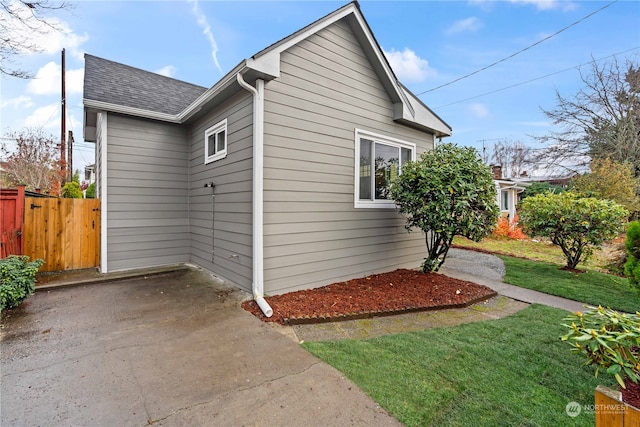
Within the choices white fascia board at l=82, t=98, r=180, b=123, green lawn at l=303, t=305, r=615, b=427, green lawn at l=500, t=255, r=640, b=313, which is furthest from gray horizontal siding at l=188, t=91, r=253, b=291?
green lawn at l=500, t=255, r=640, b=313

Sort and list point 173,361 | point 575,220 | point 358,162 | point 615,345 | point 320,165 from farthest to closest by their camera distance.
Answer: point 575,220 → point 358,162 → point 320,165 → point 173,361 → point 615,345

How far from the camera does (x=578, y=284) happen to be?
18.4ft

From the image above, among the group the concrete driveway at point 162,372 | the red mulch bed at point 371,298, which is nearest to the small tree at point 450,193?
the red mulch bed at point 371,298

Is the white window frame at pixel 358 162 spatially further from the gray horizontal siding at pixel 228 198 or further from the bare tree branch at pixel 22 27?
the bare tree branch at pixel 22 27

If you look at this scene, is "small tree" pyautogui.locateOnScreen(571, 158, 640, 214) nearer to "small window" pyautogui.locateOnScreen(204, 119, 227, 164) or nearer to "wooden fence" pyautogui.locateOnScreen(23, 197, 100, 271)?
"small window" pyautogui.locateOnScreen(204, 119, 227, 164)

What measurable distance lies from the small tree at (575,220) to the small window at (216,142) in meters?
7.54

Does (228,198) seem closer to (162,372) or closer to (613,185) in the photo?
(162,372)

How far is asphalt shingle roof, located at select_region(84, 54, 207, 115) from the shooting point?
232 inches

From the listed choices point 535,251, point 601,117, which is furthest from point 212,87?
point 601,117

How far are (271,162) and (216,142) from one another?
1835mm

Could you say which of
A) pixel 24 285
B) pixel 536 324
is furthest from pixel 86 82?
pixel 536 324

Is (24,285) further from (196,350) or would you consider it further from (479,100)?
(479,100)

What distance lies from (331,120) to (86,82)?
→ 536cm

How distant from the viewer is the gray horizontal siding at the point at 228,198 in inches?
179
